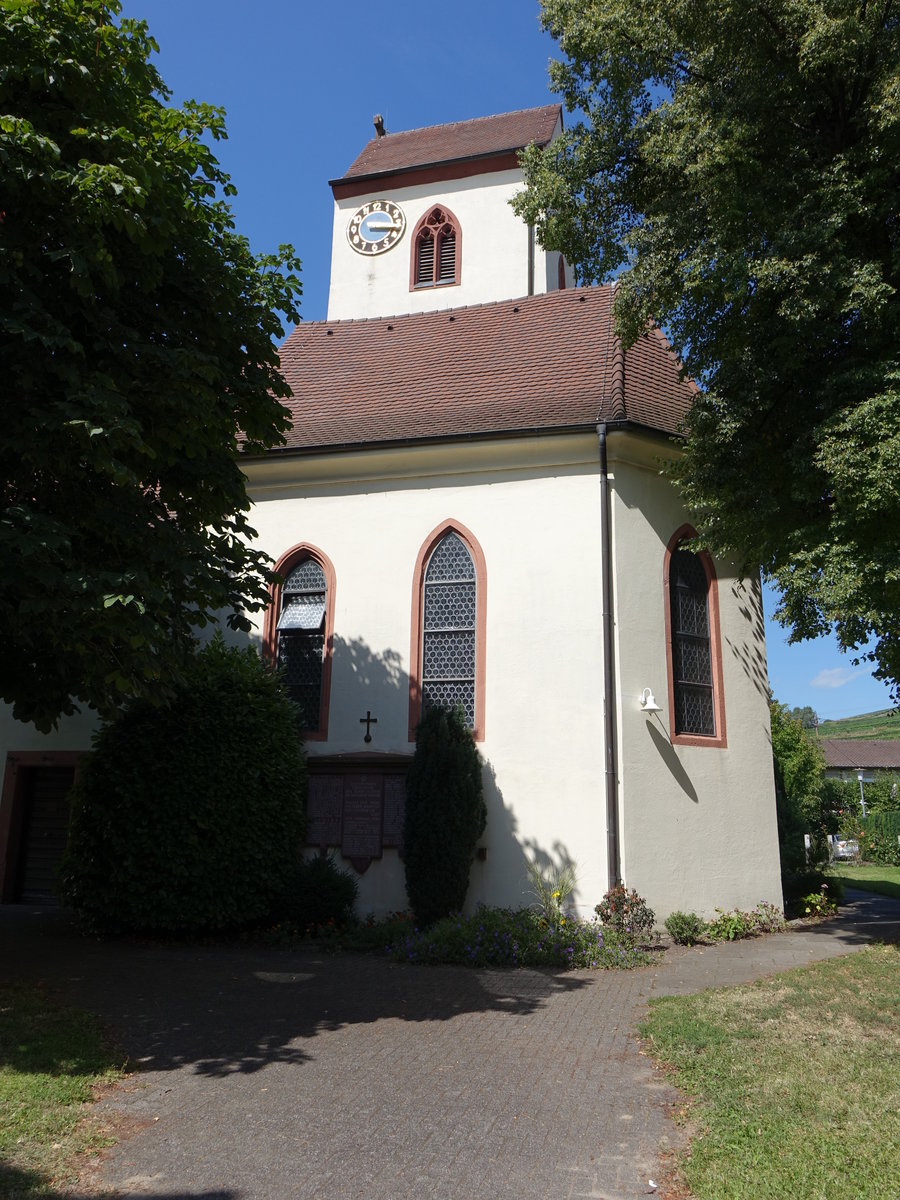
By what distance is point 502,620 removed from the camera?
12914 mm

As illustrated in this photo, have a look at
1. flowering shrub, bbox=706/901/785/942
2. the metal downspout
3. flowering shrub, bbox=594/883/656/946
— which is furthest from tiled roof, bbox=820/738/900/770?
flowering shrub, bbox=594/883/656/946

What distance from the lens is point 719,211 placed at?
10.4 m

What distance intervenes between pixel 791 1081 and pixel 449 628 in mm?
8176

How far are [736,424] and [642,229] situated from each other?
286 centimetres

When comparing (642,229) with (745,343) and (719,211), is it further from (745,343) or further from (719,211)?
(745,343)

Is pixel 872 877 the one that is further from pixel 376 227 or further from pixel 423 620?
pixel 376 227

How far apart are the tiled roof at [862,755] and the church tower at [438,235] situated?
51.4 metres

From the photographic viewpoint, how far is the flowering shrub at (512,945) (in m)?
10.4

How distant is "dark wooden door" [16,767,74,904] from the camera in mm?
14586

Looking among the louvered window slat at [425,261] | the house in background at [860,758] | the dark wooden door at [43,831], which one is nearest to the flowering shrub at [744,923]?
the dark wooden door at [43,831]

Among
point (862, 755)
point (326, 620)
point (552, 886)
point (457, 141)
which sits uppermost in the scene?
point (457, 141)

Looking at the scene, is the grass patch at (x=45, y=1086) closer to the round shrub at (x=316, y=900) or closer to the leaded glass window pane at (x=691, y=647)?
the round shrub at (x=316, y=900)

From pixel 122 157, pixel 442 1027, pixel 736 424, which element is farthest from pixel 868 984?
pixel 122 157

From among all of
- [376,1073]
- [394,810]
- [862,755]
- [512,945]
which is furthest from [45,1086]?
[862,755]
